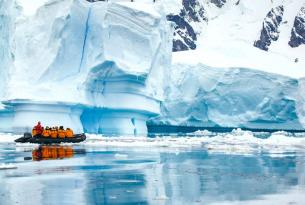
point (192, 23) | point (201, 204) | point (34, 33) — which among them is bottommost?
point (201, 204)

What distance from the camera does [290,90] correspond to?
3922 cm

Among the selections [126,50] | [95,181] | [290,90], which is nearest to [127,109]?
[126,50]

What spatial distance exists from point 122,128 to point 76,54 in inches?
203

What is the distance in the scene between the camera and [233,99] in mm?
40188

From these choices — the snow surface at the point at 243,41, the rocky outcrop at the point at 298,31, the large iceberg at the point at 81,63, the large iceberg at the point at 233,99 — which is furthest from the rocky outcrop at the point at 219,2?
the large iceberg at the point at 81,63

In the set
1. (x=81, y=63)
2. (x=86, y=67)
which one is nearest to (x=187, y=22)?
(x=81, y=63)

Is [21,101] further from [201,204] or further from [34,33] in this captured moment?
[201,204]

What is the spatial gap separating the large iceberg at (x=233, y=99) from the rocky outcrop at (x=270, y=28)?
15524mm

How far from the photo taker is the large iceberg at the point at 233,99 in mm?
39344

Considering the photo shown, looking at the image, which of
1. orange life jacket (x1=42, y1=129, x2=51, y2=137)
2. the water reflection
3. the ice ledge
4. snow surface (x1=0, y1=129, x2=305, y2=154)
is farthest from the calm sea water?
the ice ledge

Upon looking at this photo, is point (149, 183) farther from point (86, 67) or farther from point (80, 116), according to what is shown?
point (80, 116)

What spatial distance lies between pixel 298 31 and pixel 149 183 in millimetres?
52012

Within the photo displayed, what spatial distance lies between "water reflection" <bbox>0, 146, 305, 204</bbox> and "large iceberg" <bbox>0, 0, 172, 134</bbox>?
16481mm

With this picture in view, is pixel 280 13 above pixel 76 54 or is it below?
above
